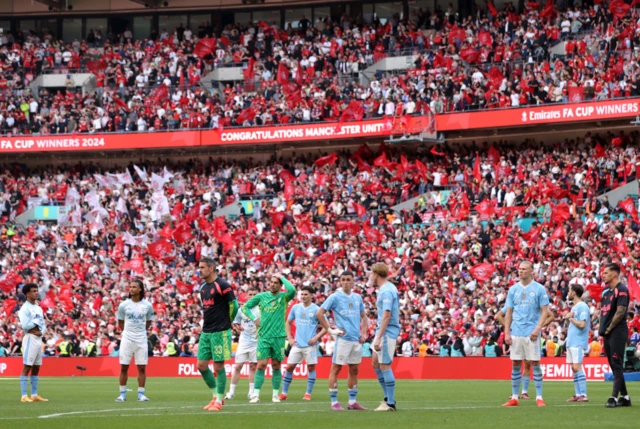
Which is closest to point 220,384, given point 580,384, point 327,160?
point 580,384

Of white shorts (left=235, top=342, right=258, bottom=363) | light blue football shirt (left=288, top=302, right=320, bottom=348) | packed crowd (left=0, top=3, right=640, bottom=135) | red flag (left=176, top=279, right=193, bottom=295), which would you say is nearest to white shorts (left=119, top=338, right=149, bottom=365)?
white shorts (left=235, top=342, right=258, bottom=363)

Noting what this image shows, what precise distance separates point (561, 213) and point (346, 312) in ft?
76.1

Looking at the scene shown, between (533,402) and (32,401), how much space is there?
29.4 feet

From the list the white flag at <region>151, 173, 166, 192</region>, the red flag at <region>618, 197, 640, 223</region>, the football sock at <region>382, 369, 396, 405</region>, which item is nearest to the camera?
the football sock at <region>382, 369, 396, 405</region>

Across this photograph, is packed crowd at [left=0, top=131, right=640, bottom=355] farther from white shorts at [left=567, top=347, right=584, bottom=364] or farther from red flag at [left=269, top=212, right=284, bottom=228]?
white shorts at [left=567, top=347, right=584, bottom=364]

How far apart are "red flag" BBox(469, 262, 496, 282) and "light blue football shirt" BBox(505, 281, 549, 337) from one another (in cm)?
1947

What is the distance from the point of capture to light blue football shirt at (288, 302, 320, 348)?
67.6ft

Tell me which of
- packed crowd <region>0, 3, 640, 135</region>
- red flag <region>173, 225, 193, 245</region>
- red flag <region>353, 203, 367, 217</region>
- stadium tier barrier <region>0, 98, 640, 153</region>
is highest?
packed crowd <region>0, 3, 640, 135</region>

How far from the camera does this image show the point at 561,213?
38.2m

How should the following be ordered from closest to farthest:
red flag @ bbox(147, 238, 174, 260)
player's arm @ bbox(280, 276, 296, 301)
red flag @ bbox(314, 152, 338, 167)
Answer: player's arm @ bbox(280, 276, 296, 301) → red flag @ bbox(147, 238, 174, 260) → red flag @ bbox(314, 152, 338, 167)

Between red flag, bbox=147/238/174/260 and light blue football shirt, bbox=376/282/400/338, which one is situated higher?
red flag, bbox=147/238/174/260

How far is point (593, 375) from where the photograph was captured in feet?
94.6

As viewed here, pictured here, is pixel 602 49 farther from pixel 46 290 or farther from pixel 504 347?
pixel 46 290

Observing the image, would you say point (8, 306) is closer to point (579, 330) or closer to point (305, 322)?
point (305, 322)
